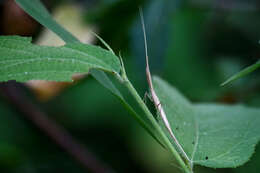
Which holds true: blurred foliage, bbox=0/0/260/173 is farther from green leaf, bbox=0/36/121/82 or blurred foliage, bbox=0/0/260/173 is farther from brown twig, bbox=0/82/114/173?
green leaf, bbox=0/36/121/82

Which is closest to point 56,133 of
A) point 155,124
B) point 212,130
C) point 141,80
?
point 141,80

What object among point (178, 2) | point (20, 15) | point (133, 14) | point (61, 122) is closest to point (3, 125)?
point (61, 122)

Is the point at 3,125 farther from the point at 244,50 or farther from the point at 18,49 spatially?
the point at 18,49

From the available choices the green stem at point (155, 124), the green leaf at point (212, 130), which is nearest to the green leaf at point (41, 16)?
the green stem at point (155, 124)

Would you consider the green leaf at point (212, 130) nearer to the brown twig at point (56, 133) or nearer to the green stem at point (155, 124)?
the green stem at point (155, 124)

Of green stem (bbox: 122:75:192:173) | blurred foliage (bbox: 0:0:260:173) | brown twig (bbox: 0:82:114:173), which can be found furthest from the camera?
blurred foliage (bbox: 0:0:260:173)

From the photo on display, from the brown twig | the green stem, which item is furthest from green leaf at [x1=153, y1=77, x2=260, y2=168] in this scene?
the brown twig
